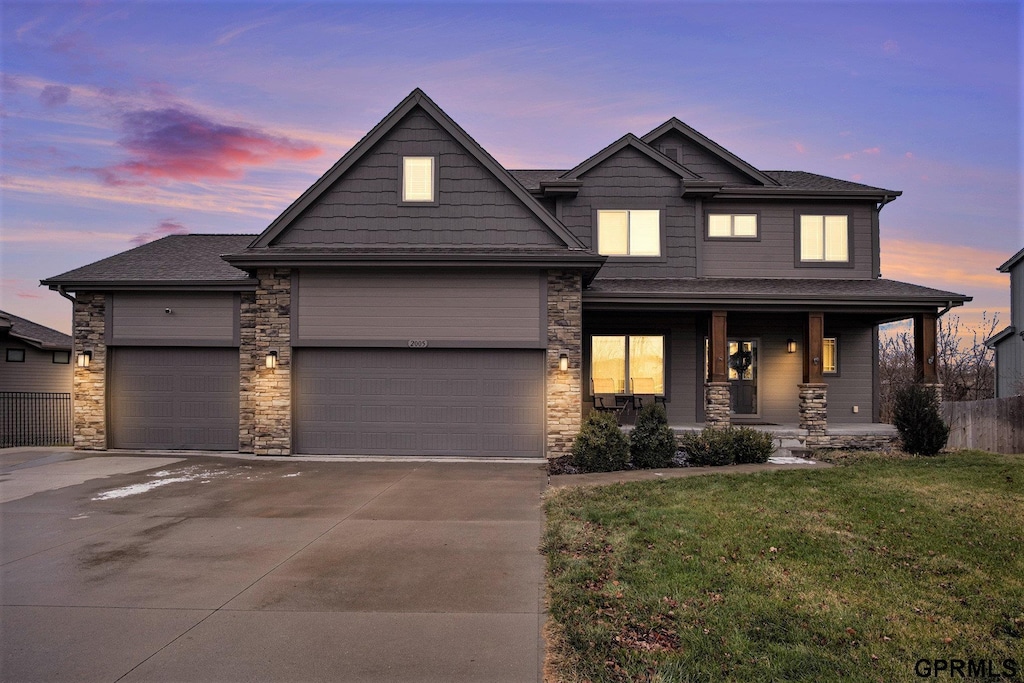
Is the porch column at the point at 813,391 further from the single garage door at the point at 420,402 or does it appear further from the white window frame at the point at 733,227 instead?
the single garage door at the point at 420,402

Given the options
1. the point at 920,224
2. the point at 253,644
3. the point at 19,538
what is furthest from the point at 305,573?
the point at 920,224

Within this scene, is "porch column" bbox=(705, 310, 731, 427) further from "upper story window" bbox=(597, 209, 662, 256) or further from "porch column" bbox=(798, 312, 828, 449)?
"upper story window" bbox=(597, 209, 662, 256)

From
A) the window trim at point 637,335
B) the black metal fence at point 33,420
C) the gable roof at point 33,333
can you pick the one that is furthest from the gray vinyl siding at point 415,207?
the gable roof at point 33,333

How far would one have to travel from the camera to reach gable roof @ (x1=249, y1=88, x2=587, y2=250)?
13477 mm

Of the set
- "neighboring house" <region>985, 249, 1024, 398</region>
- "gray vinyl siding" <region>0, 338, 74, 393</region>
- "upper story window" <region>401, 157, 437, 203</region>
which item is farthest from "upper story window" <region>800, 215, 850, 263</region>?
"gray vinyl siding" <region>0, 338, 74, 393</region>

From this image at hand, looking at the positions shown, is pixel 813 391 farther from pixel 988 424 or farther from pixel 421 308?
pixel 421 308

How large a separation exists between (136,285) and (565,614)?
13.7 metres

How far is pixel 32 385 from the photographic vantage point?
22.1 meters

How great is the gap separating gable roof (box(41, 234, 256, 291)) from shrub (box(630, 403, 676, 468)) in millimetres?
9340

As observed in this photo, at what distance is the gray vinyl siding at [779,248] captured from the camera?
53.7 feet

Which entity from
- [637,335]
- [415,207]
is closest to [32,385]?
[415,207]

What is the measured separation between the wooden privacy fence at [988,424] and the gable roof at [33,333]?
28846mm

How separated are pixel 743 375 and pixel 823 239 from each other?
434cm

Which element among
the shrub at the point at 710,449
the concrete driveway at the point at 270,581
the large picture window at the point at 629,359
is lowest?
the concrete driveway at the point at 270,581
